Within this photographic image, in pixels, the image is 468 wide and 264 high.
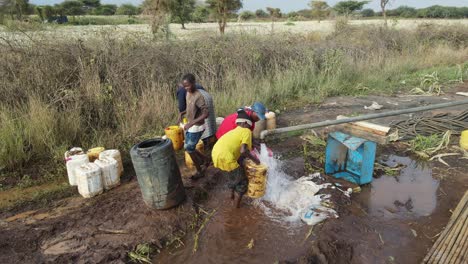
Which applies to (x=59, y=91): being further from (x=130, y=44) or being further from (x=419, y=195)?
(x=419, y=195)

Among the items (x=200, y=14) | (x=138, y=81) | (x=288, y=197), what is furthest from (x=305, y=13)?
(x=288, y=197)

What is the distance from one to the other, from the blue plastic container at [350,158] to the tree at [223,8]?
36.6 feet

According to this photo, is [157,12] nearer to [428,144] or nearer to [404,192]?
[428,144]

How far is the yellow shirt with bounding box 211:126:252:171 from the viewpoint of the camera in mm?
3535

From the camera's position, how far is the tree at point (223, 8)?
48.8 feet

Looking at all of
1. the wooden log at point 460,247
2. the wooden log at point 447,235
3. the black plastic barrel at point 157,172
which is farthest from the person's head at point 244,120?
the wooden log at point 460,247

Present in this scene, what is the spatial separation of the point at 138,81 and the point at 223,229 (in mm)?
4373

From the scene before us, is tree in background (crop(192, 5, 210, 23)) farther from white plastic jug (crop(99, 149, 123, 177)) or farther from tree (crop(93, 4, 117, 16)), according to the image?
tree (crop(93, 4, 117, 16))

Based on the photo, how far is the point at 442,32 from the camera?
16406 mm

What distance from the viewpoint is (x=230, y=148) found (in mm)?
3543

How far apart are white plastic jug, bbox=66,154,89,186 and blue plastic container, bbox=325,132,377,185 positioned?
11.2ft

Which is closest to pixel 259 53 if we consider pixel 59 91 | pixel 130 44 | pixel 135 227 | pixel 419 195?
pixel 130 44

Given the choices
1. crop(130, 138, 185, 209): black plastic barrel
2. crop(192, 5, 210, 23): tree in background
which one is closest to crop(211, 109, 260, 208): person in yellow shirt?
crop(130, 138, 185, 209): black plastic barrel

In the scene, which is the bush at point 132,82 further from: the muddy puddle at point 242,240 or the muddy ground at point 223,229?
the muddy puddle at point 242,240
